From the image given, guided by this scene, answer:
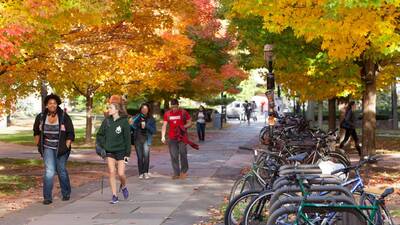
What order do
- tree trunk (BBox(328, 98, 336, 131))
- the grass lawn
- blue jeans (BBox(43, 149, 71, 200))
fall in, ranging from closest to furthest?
blue jeans (BBox(43, 149, 71, 200)) < the grass lawn < tree trunk (BBox(328, 98, 336, 131))

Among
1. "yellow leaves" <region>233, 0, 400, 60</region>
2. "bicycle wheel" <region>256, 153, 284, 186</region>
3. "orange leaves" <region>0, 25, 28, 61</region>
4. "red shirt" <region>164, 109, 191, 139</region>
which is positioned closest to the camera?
"bicycle wheel" <region>256, 153, 284, 186</region>

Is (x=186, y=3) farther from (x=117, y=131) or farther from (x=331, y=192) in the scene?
(x=331, y=192)

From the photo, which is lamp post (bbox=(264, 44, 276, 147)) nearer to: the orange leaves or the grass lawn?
the grass lawn

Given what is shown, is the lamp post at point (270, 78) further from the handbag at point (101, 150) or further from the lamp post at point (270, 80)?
the handbag at point (101, 150)

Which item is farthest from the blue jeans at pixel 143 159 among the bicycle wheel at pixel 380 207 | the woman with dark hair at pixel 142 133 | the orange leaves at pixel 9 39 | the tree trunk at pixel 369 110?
the bicycle wheel at pixel 380 207

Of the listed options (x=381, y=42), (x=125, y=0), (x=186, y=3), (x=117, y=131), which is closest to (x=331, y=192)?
(x=381, y=42)

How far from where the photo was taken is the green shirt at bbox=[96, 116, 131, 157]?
10.6 meters

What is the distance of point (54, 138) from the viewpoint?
10.7m

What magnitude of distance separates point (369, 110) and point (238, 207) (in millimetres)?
8549

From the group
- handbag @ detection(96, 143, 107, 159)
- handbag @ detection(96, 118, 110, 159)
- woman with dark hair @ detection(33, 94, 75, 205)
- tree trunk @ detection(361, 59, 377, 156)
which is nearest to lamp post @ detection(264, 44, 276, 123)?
tree trunk @ detection(361, 59, 377, 156)

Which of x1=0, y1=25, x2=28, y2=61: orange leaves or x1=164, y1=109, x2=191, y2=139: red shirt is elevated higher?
x1=0, y1=25, x2=28, y2=61: orange leaves

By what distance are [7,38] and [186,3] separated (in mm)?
6739

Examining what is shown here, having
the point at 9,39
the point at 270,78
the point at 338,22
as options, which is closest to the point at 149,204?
the point at 9,39

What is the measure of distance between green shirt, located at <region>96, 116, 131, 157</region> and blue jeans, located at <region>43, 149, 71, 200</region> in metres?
0.73
